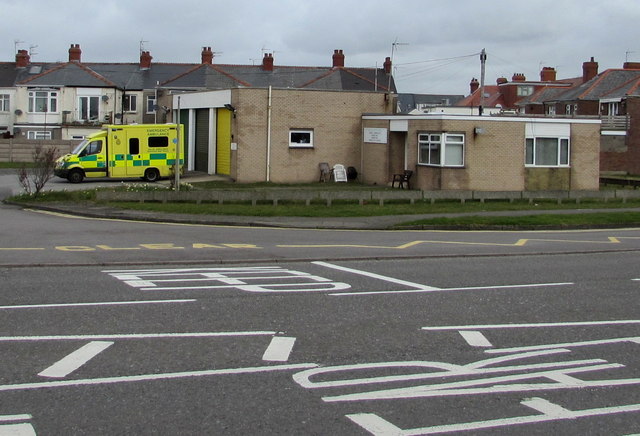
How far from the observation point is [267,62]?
71.3 m

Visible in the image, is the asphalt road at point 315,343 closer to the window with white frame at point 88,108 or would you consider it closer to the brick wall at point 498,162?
the brick wall at point 498,162

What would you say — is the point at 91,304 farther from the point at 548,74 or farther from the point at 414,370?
the point at 548,74

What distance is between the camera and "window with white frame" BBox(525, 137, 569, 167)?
121 feet

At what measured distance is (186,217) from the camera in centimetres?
2541

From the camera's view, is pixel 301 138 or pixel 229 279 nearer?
pixel 229 279

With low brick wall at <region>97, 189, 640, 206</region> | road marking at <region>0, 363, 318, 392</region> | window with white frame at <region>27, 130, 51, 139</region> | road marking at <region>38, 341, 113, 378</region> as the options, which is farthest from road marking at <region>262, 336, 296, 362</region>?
window with white frame at <region>27, 130, 51, 139</region>

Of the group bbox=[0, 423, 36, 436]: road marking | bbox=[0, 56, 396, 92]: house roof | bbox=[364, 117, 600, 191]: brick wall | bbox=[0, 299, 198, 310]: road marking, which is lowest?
bbox=[0, 423, 36, 436]: road marking

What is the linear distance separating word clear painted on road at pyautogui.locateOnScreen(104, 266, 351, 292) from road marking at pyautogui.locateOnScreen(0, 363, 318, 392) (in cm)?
451

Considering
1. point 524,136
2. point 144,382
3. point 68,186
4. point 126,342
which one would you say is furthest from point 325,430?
point 68,186

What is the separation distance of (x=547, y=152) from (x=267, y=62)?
3830 cm

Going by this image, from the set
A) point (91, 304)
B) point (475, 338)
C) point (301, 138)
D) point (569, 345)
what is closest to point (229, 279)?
point (91, 304)

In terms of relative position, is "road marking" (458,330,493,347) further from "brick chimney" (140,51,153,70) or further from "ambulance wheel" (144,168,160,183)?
"brick chimney" (140,51,153,70)

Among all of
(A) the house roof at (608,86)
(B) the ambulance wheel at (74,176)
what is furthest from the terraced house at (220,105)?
(A) the house roof at (608,86)

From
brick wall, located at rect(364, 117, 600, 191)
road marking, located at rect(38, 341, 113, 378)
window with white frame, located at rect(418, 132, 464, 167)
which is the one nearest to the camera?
road marking, located at rect(38, 341, 113, 378)
